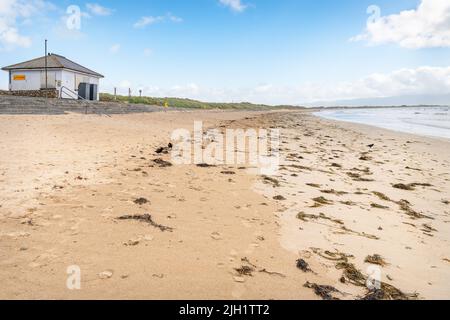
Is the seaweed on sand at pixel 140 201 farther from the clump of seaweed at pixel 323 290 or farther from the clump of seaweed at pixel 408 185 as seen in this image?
the clump of seaweed at pixel 408 185

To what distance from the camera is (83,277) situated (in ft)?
8.32

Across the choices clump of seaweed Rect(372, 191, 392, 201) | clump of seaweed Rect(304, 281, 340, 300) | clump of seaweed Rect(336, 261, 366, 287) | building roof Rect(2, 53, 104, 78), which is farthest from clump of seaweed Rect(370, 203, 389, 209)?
building roof Rect(2, 53, 104, 78)

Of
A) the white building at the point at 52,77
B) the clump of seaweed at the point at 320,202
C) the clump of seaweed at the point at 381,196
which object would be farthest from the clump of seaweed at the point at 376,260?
the white building at the point at 52,77

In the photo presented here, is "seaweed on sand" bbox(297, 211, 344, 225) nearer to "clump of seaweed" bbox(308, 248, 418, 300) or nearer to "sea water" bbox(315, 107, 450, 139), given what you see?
"clump of seaweed" bbox(308, 248, 418, 300)

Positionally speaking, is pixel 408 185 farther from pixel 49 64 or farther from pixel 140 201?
pixel 49 64

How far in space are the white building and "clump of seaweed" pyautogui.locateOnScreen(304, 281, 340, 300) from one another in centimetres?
3017

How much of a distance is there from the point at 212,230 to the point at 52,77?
31007 mm

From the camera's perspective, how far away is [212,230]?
363cm

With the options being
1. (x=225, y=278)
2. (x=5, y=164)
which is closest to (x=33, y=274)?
(x=225, y=278)

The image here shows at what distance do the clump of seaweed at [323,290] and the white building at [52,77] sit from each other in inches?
1188

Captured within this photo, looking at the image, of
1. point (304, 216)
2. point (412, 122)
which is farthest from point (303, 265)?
point (412, 122)

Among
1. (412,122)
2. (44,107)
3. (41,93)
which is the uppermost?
(41,93)

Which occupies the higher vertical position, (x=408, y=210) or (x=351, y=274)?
(x=408, y=210)
